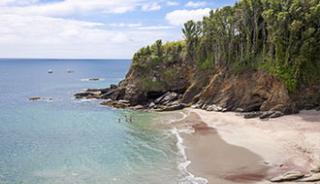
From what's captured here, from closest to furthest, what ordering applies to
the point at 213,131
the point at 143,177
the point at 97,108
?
1. the point at 143,177
2. the point at 213,131
3. the point at 97,108

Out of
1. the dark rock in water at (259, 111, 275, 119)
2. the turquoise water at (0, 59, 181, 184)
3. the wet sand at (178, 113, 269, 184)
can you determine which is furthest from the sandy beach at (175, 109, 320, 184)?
the turquoise water at (0, 59, 181, 184)

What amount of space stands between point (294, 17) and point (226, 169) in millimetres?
36475

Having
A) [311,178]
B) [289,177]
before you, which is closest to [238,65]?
[289,177]

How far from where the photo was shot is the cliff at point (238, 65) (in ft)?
212

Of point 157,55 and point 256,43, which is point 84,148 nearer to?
point 256,43

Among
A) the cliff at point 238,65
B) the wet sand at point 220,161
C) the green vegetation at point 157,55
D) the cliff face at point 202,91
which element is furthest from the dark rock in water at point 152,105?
the wet sand at point 220,161

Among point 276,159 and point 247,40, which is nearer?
point 276,159

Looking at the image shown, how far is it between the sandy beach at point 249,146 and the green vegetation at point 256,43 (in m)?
9.10

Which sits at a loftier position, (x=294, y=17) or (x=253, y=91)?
(x=294, y=17)

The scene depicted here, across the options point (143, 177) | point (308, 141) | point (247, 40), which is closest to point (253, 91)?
point (247, 40)

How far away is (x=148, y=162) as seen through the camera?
138 ft

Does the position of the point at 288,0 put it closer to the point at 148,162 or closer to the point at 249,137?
the point at 249,137

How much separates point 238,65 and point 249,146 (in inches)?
1133

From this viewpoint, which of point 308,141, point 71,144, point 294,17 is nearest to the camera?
point 308,141
